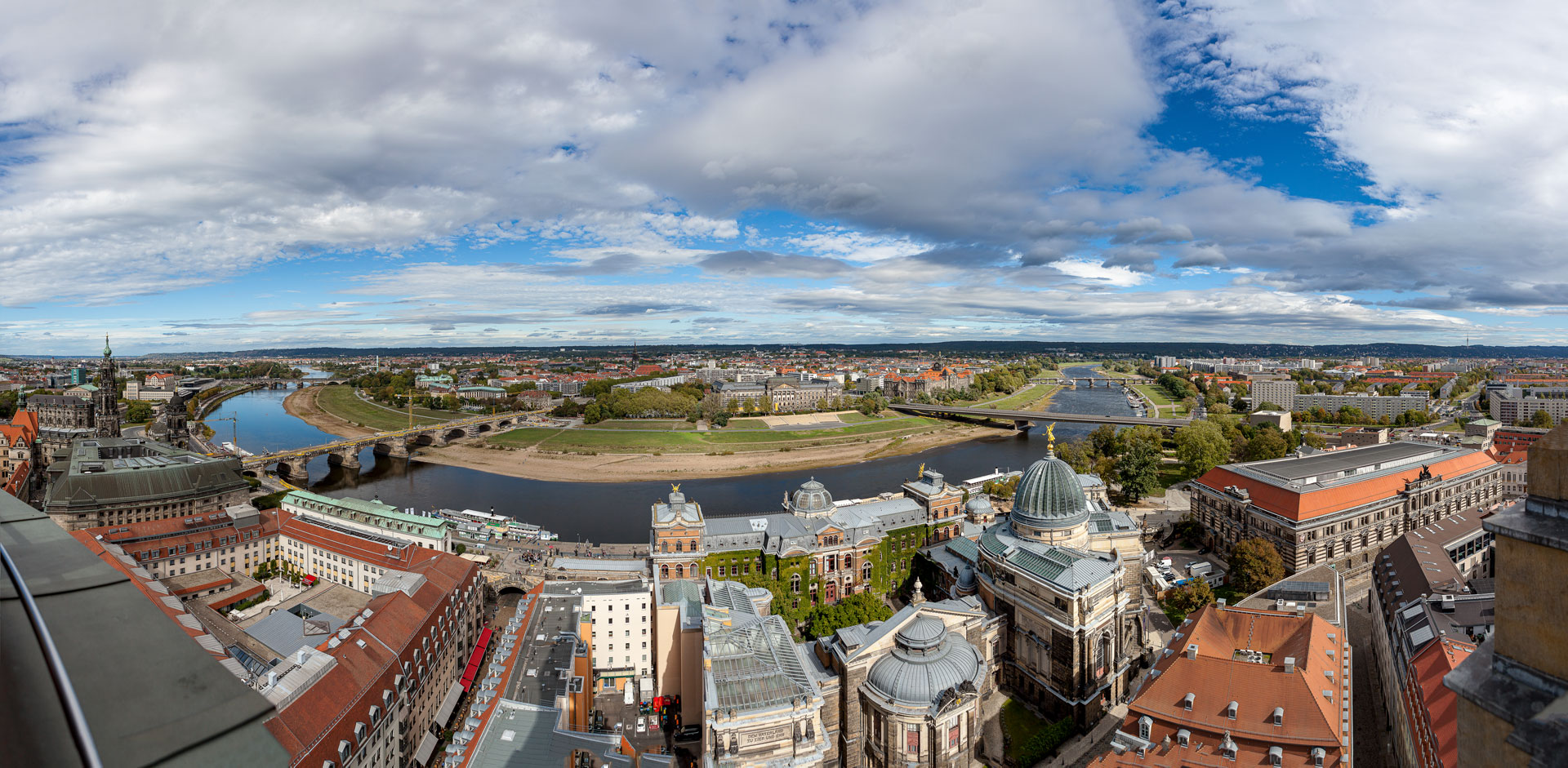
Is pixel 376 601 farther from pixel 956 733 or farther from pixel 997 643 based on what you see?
pixel 997 643

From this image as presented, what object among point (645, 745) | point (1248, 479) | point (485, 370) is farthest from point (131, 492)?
→ point (485, 370)

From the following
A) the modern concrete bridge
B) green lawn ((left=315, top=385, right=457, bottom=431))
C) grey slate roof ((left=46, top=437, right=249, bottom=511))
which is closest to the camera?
grey slate roof ((left=46, top=437, right=249, bottom=511))

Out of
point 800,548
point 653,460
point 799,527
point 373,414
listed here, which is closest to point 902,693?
point 800,548

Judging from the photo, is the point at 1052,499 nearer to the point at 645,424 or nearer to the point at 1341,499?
the point at 1341,499

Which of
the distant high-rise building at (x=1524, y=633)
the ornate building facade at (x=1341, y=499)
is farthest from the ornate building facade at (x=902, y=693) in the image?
the ornate building facade at (x=1341, y=499)

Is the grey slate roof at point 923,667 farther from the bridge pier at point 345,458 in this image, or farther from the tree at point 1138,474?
the bridge pier at point 345,458

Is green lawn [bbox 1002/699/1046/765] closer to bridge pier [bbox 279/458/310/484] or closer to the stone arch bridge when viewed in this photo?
the stone arch bridge

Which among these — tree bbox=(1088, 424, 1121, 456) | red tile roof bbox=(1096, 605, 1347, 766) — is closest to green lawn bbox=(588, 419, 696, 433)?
tree bbox=(1088, 424, 1121, 456)

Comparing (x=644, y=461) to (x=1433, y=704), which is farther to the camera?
(x=644, y=461)
